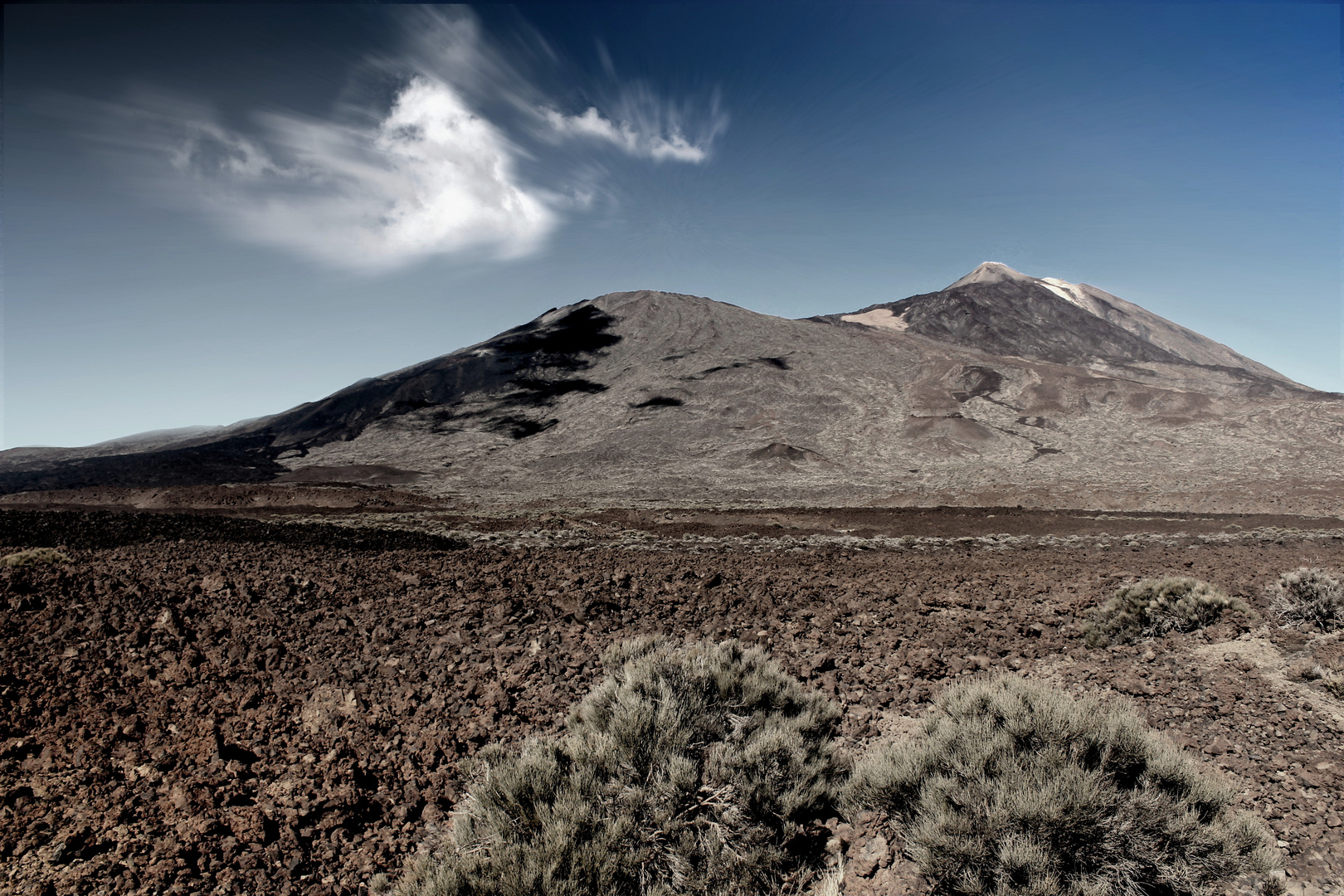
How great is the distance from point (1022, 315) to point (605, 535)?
105761 mm

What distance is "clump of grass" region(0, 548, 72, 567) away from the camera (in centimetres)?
908

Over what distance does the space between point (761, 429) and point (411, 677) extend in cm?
5017

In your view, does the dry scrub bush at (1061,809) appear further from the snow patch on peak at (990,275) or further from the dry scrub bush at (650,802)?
the snow patch on peak at (990,275)

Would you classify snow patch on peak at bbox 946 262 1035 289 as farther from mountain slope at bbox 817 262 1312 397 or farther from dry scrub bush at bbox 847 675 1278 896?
dry scrub bush at bbox 847 675 1278 896

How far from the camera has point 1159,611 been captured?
6.97 meters

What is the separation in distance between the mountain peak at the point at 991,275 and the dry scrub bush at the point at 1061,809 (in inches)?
4991

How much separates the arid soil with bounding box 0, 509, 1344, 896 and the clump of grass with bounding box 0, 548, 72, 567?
1.30ft

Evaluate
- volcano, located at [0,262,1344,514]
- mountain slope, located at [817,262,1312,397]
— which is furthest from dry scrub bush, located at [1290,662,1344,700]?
mountain slope, located at [817,262,1312,397]

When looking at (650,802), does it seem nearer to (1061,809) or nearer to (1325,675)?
(1061,809)

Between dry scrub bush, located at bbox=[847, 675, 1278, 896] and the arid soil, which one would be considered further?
the arid soil

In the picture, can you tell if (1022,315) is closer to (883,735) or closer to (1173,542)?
(1173,542)

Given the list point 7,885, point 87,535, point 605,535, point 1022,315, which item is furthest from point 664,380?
point 1022,315

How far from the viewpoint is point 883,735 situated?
4961 mm

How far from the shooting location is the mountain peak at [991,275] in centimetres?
11269
